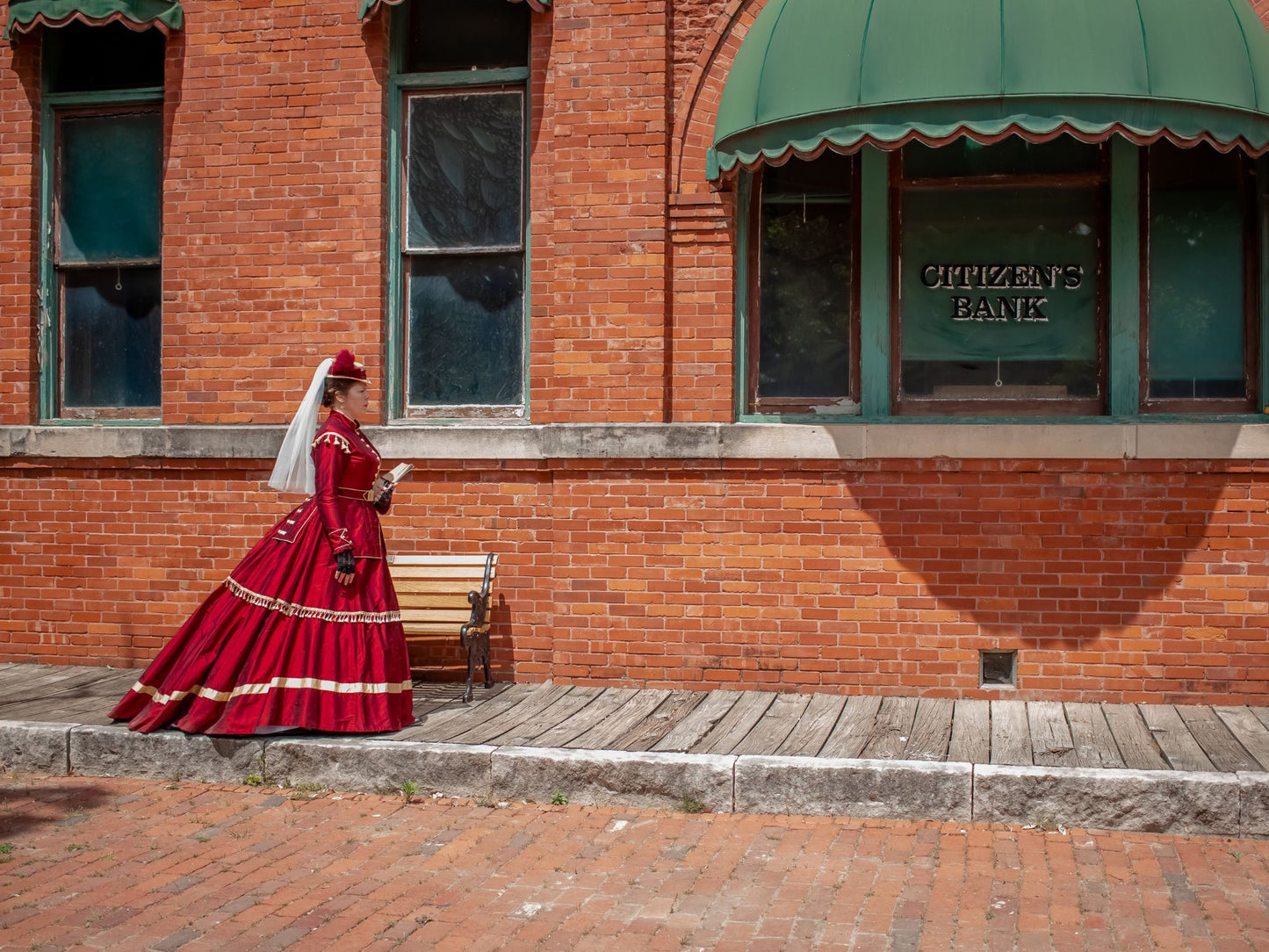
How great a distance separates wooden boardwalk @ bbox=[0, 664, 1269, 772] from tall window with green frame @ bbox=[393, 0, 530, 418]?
2044 millimetres

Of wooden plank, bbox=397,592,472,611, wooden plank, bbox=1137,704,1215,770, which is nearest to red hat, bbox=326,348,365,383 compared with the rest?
wooden plank, bbox=397,592,472,611

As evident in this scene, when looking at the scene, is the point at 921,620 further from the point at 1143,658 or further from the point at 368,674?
the point at 368,674

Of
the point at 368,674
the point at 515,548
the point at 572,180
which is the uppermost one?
the point at 572,180

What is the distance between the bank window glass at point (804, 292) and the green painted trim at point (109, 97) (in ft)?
14.0

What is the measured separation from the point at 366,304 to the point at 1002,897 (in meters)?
5.39

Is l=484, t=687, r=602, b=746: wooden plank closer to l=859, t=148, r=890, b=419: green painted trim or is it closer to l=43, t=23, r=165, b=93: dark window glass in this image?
l=859, t=148, r=890, b=419: green painted trim

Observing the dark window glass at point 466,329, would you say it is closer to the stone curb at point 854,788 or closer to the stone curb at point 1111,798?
the stone curb at point 854,788

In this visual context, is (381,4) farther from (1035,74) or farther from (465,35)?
(1035,74)

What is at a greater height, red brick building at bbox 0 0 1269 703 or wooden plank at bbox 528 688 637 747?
red brick building at bbox 0 0 1269 703

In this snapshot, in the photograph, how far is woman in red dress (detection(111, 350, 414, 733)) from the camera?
6.70 meters

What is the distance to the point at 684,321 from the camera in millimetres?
7840

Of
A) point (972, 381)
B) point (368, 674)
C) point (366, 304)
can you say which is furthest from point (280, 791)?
point (972, 381)

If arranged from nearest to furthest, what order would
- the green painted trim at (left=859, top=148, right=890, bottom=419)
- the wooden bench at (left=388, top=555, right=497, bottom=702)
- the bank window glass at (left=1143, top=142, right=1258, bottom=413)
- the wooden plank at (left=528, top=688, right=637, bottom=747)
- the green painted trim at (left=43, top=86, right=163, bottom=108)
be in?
the wooden plank at (left=528, top=688, right=637, bottom=747), the bank window glass at (left=1143, top=142, right=1258, bottom=413), the wooden bench at (left=388, top=555, right=497, bottom=702), the green painted trim at (left=859, top=148, right=890, bottom=419), the green painted trim at (left=43, top=86, right=163, bottom=108)

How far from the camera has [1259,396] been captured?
741cm
